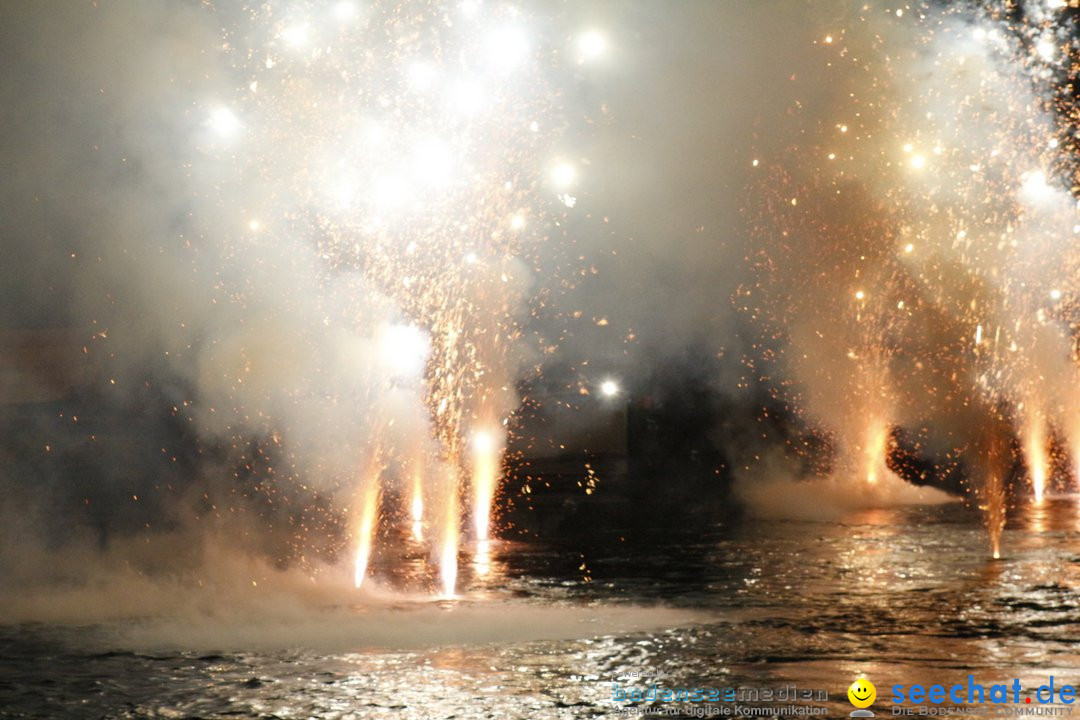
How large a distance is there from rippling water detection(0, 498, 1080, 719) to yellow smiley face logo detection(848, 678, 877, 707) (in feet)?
0.17

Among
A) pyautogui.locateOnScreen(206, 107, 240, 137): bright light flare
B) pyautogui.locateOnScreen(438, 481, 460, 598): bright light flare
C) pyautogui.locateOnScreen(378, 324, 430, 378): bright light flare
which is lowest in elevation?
pyautogui.locateOnScreen(438, 481, 460, 598): bright light flare

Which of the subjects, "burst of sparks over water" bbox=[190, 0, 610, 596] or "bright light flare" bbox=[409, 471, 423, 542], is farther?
"bright light flare" bbox=[409, 471, 423, 542]

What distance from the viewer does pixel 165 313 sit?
8977 mm

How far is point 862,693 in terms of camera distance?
4.99m

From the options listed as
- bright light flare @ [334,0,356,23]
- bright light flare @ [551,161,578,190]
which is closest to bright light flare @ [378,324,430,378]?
bright light flare @ [551,161,578,190]

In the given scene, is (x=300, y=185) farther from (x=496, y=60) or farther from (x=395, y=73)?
(x=496, y=60)

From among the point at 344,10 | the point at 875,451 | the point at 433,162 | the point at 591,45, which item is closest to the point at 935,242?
the point at 875,451

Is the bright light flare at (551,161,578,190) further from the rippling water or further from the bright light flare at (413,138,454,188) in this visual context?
the rippling water

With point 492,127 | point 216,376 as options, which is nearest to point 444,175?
point 492,127

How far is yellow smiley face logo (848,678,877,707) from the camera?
4.89 m

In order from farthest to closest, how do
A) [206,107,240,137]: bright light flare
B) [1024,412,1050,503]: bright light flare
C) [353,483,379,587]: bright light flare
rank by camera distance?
[1024,412,1050,503]: bright light flare
[206,107,240,137]: bright light flare
[353,483,379,587]: bright light flare

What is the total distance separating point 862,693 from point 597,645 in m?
1.37

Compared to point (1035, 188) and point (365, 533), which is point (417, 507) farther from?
point (1035, 188)

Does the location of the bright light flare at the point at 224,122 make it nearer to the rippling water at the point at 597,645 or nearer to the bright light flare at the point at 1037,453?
the rippling water at the point at 597,645
